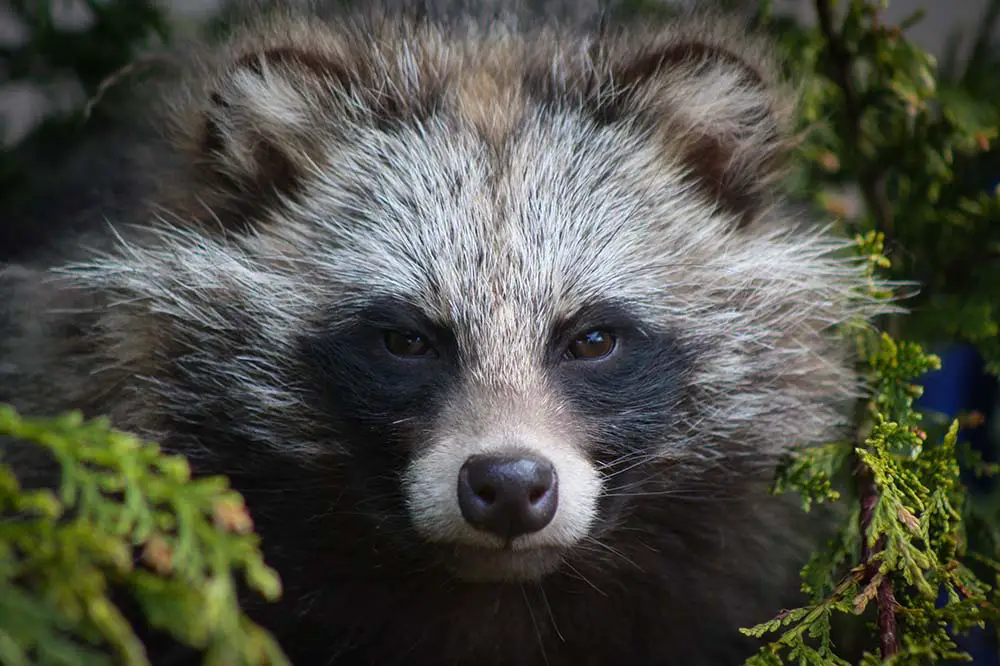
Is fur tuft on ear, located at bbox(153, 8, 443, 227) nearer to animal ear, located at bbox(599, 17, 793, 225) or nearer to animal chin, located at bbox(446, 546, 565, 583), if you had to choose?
animal ear, located at bbox(599, 17, 793, 225)

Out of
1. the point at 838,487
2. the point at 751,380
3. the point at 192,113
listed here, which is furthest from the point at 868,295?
the point at 192,113

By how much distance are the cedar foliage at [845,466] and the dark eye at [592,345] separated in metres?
0.55

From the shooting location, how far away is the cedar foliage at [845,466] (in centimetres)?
159

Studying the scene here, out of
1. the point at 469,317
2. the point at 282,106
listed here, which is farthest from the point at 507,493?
the point at 282,106

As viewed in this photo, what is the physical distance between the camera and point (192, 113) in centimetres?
292

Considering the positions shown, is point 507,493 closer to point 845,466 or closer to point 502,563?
point 502,563

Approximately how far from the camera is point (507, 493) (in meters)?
2.18

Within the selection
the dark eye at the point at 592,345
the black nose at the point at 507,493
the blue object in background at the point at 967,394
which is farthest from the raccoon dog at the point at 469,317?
the blue object in background at the point at 967,394

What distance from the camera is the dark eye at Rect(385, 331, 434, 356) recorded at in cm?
258

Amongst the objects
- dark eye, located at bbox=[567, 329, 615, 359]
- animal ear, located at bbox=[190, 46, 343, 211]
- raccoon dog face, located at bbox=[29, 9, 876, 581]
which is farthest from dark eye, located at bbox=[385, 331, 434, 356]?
animal ear, located at bbox=[190, 46, 343, 211]

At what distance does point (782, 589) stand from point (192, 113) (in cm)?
211

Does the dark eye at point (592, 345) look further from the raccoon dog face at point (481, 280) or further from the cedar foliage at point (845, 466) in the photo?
the cedar foliage at point (845, 466)

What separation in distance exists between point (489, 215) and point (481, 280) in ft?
0.56

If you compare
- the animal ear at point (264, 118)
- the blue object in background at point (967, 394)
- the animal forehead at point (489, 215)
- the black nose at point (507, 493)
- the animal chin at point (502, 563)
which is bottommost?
the animal chin at point (502, 563)
